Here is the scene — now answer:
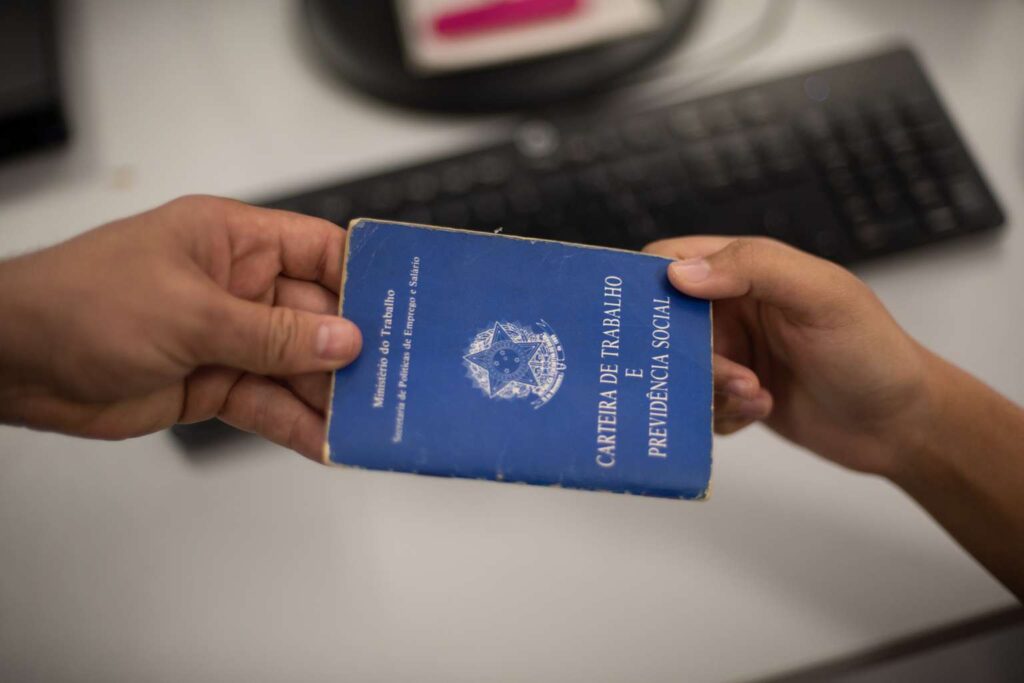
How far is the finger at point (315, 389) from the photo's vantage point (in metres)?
0.50

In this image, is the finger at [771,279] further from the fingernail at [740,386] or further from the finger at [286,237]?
the finger at [286,237]

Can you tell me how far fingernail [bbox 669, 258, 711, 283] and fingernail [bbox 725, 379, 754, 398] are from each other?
9 cm

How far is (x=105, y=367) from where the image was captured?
0.43m

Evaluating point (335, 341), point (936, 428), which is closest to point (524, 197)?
point (335, 341)

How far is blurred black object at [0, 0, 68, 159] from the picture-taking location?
0.65 metres

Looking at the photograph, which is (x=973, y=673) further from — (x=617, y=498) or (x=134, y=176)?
(x=134, y=176)

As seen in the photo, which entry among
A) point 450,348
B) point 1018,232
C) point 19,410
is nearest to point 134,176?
point 19,410

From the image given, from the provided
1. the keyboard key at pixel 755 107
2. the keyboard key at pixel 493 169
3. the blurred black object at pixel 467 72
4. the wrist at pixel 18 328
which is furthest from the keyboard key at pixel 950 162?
the wrist at pixel 18 328

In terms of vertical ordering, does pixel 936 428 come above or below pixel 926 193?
below

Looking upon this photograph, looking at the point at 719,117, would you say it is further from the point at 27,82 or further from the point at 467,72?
the point at 27,82

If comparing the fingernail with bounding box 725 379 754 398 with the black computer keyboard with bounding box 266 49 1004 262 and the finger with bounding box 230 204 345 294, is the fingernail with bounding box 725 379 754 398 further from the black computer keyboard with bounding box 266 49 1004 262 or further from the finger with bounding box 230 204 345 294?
the finger with bounding box 230 204 345 294

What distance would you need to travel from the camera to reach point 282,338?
0.43 metres

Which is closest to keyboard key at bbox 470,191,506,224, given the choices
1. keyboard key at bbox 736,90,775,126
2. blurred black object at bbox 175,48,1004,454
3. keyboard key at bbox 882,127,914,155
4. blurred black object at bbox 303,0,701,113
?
blurred black object at bbox 175,48,1004,454

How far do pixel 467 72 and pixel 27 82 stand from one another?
1.21 ft
